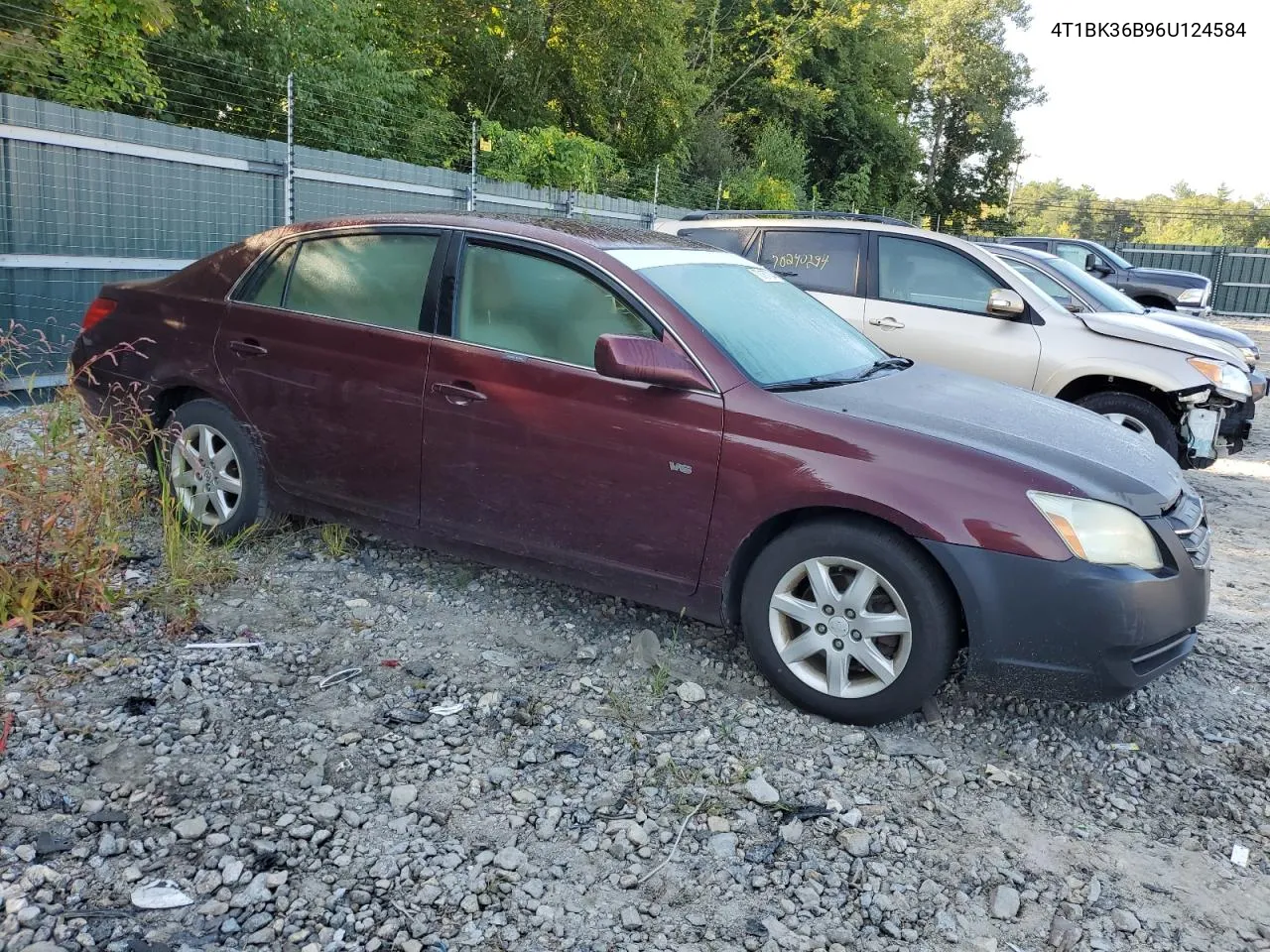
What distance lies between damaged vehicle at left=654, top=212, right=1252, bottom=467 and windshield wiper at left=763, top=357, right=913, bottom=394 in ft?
7.11

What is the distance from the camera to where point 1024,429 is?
3.76 metres

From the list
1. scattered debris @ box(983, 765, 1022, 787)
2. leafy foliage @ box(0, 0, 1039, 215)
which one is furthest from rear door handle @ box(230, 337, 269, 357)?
leafy foliage @ box(0, 0, 1039, 215)

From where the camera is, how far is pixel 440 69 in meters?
19.7

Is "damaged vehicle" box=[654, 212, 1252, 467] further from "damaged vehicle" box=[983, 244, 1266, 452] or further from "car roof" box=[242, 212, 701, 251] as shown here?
"car roof" box=[242, 212, 701, 251]

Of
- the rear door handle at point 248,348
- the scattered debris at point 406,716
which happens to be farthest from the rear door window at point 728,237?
the scattered debris at point 406,716

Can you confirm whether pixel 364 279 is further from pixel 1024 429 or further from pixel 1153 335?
pixel 1153 335

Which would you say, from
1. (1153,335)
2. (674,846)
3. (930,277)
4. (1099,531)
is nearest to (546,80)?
(930,277)

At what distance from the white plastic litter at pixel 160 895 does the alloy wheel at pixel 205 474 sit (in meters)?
2.44

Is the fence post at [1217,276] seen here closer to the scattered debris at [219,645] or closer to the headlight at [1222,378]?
the headlight at [1222,378]

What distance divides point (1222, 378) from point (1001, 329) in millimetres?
1490

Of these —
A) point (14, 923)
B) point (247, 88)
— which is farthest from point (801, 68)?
point (14, 923)

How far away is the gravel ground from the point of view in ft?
8.41

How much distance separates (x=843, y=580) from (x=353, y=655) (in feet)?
6.10

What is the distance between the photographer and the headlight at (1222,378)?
700 cm
